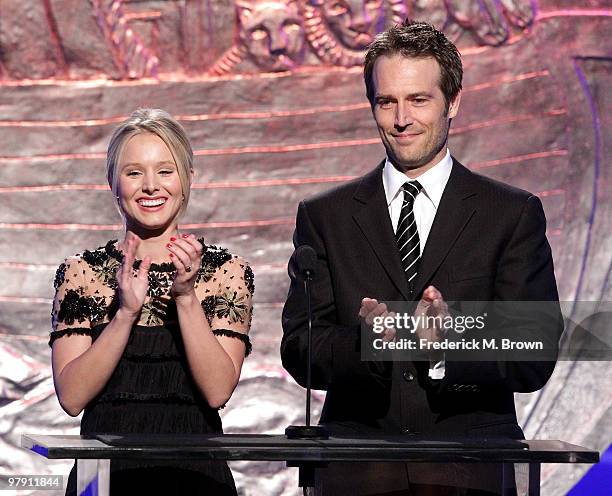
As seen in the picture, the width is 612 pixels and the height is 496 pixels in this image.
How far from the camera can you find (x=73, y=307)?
2.48 meters

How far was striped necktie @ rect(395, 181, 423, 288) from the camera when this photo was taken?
7.64ft

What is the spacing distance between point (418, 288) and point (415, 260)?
0.07m

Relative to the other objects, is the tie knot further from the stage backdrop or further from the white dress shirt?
the stage backdrop

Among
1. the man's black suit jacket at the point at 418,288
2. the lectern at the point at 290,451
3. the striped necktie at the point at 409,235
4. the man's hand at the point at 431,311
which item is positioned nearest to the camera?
the lectern at the point at 290,451

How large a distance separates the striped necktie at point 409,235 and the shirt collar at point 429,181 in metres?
0.01

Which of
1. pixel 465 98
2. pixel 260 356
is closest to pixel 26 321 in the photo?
pixel 260 356

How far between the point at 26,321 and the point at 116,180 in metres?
1.79

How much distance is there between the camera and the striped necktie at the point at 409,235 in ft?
7.64

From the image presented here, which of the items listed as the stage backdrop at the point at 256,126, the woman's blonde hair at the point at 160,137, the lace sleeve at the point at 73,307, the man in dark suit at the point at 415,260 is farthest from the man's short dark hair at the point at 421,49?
the stage backdrop at the point at 256,126

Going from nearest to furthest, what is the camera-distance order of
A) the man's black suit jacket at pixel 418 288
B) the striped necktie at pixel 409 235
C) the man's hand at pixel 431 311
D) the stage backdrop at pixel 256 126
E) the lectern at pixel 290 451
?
the lectern at pixel 290 451 → the man's hand at pixel 431 311 → the man's black suit jacket at pixel 418 288 → the striped necktie at pixel 409 235 → the stage backdrop at pixel 256 126

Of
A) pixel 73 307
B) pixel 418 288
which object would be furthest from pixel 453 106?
pixel 73 307

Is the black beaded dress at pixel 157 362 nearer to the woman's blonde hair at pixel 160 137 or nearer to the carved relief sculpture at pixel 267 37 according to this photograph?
the woman's blonde hair at pixel 160 137

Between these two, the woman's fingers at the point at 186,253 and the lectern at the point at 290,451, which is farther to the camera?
the woman's fingers at the point at 186,253

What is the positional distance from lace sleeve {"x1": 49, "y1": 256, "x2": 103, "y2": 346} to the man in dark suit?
0.42 meters
